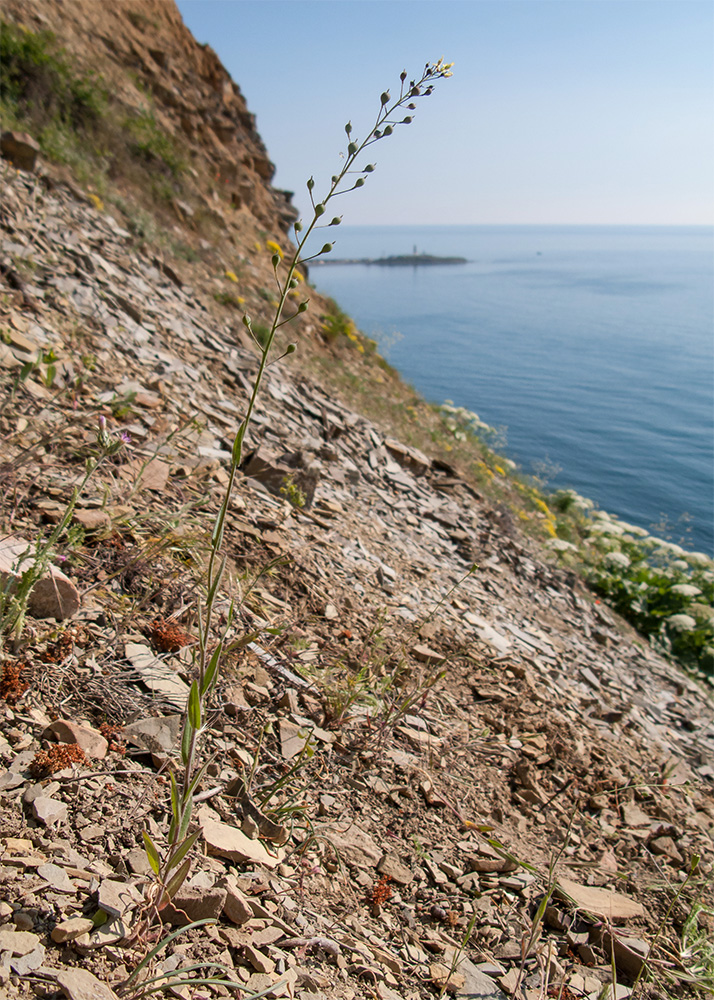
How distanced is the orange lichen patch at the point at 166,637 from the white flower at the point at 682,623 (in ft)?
26.2

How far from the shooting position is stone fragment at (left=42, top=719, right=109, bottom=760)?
80.9 inches

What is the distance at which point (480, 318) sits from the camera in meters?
43.1

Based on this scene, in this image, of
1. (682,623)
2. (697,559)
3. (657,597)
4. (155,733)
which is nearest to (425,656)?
(155,733)

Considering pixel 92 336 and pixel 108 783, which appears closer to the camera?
pixel 108 783

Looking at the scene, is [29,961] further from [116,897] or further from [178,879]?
[178,879]

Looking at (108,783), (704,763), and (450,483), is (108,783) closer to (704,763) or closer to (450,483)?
(704,763)

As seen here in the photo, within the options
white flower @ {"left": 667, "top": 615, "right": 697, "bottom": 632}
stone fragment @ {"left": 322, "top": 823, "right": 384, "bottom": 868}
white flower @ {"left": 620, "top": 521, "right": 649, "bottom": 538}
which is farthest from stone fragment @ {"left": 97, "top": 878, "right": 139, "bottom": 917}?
white flower @ {"left": 620, "top": 521, "right": 649, "bottom": 538}

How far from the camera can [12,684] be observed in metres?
2.12

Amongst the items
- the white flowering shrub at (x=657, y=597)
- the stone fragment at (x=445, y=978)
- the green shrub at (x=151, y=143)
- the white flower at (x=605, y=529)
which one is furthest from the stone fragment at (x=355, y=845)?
the green shrub at (x=151, y=143)

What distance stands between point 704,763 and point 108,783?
190 inches

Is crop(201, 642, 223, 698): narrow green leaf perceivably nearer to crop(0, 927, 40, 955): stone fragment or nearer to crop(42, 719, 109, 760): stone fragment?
crop(0, 927, 40, 955): stone fragment

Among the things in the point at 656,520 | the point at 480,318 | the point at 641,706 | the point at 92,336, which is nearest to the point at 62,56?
the point at 92,336

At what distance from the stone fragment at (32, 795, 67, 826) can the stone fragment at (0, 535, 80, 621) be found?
82cm

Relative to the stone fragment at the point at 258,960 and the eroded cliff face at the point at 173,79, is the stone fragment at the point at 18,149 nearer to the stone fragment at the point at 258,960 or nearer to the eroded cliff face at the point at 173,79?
the eroded cliff face at the point at 173,79
